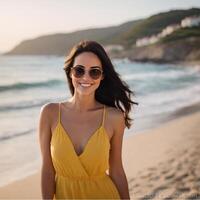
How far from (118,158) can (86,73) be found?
19.9 inches

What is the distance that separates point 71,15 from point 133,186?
22390 mm

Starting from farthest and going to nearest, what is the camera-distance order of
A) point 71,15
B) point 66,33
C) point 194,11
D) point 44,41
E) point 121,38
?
point 121,38 → point 44,41 → point 66,33 → point 194,11 → point 71,15

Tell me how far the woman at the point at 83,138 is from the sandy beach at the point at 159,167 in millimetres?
2205

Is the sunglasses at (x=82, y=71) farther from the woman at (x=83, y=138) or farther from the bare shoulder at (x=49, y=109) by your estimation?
the bare shoulder at (x=49, y=109)

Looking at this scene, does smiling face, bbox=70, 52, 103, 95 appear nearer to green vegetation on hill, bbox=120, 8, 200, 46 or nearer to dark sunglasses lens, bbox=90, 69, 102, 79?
dark sunglasses lens, bbox=90, 69, 102, 79

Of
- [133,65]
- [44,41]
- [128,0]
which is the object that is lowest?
[133,65]

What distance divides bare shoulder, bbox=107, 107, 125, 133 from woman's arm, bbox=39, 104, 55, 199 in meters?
0.33

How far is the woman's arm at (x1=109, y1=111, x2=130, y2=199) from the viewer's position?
8.15 feet

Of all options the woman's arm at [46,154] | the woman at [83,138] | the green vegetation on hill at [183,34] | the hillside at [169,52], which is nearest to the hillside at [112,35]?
the green vegetation on hill at [183,34]

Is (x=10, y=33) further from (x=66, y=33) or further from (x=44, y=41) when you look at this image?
(x=44, y=41)

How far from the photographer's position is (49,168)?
2436 millimetres

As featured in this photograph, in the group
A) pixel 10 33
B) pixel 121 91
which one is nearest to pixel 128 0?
pixel 10 33

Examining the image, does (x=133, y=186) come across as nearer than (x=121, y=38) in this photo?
Yes

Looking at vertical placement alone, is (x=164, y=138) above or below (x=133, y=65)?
above
